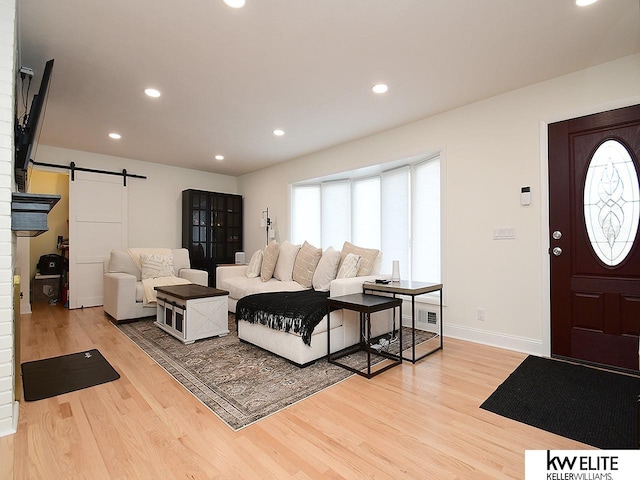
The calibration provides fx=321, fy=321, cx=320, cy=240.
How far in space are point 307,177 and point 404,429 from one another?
4182 mm

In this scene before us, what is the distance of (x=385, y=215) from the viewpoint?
4605 millimetres

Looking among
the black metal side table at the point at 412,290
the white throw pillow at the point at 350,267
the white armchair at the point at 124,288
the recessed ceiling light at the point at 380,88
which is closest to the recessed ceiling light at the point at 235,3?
the recessed ceiling light at the point at 380,88

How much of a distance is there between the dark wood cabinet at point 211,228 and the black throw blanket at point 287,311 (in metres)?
3.26

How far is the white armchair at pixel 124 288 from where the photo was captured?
4.10 metres

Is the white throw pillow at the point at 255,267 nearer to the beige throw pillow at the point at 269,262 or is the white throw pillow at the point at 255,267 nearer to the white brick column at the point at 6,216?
the beige throw pillow at the point at 269,262

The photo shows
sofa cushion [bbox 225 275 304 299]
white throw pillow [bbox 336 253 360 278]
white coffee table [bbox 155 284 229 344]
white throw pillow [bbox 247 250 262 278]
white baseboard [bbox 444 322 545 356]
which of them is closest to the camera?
white baseboard [bbox 444 322 545 356]

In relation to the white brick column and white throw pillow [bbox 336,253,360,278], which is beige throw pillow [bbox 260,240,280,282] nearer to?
white throw pillow [bbox 336,253,360,278]

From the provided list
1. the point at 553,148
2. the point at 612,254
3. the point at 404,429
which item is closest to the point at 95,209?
the point at 404,429

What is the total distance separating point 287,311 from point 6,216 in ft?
6.29

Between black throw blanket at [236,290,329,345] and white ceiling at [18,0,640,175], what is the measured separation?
202 cm

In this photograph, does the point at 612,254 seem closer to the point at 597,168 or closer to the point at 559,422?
the point at 597,168

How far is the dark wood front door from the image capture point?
2.55 metres

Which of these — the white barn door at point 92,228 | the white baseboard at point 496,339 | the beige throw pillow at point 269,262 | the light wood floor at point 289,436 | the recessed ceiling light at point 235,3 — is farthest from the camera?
the white barn door at point 92,228

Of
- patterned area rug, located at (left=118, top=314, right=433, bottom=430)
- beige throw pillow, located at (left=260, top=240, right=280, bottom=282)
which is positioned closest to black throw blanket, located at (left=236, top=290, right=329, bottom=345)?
patterned area rug, located at (left=118, top=314, right=433, bottom=430)
